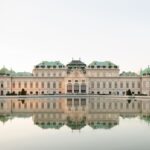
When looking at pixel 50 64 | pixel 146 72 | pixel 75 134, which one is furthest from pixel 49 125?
pixel 146 72

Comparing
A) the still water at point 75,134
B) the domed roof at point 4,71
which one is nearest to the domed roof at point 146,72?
the domed roof at point 4,71

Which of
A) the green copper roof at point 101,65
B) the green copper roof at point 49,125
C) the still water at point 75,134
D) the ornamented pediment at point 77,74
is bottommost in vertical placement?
the still water at point 75,134

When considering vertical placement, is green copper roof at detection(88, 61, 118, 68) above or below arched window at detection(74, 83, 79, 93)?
above

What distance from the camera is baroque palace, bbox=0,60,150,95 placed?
312ft

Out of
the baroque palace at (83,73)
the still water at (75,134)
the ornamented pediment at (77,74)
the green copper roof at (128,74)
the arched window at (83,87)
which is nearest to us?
the still water at (75,134)

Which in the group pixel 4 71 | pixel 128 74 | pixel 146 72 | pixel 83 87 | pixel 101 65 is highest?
pixel 101 65

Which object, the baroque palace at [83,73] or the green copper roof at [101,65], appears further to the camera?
the green copper roof at [101,65]

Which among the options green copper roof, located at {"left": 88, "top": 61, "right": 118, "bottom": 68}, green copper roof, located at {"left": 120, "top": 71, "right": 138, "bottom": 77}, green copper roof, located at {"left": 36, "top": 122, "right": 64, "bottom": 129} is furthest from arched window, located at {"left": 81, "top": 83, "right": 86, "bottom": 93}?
green copper roof, located at {"left": 36, "top": 122, "right": 64, "bottom": 129}

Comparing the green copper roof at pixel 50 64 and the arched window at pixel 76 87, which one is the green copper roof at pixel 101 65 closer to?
the arched window at pixel 76 87

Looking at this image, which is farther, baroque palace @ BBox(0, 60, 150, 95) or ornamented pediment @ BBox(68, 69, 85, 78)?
baroque palace @ BBox(0, 60, 150, 95)

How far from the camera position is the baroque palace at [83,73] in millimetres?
95062

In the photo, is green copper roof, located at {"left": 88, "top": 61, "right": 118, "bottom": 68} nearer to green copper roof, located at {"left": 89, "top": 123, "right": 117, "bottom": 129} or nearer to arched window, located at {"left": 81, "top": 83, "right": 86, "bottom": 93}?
arched window, located at {"left": 81, "top": 83, "right": 86, "bottom": 93}

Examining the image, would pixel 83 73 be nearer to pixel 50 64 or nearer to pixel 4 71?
pixel 50 64

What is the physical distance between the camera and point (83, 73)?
93.8 metres
